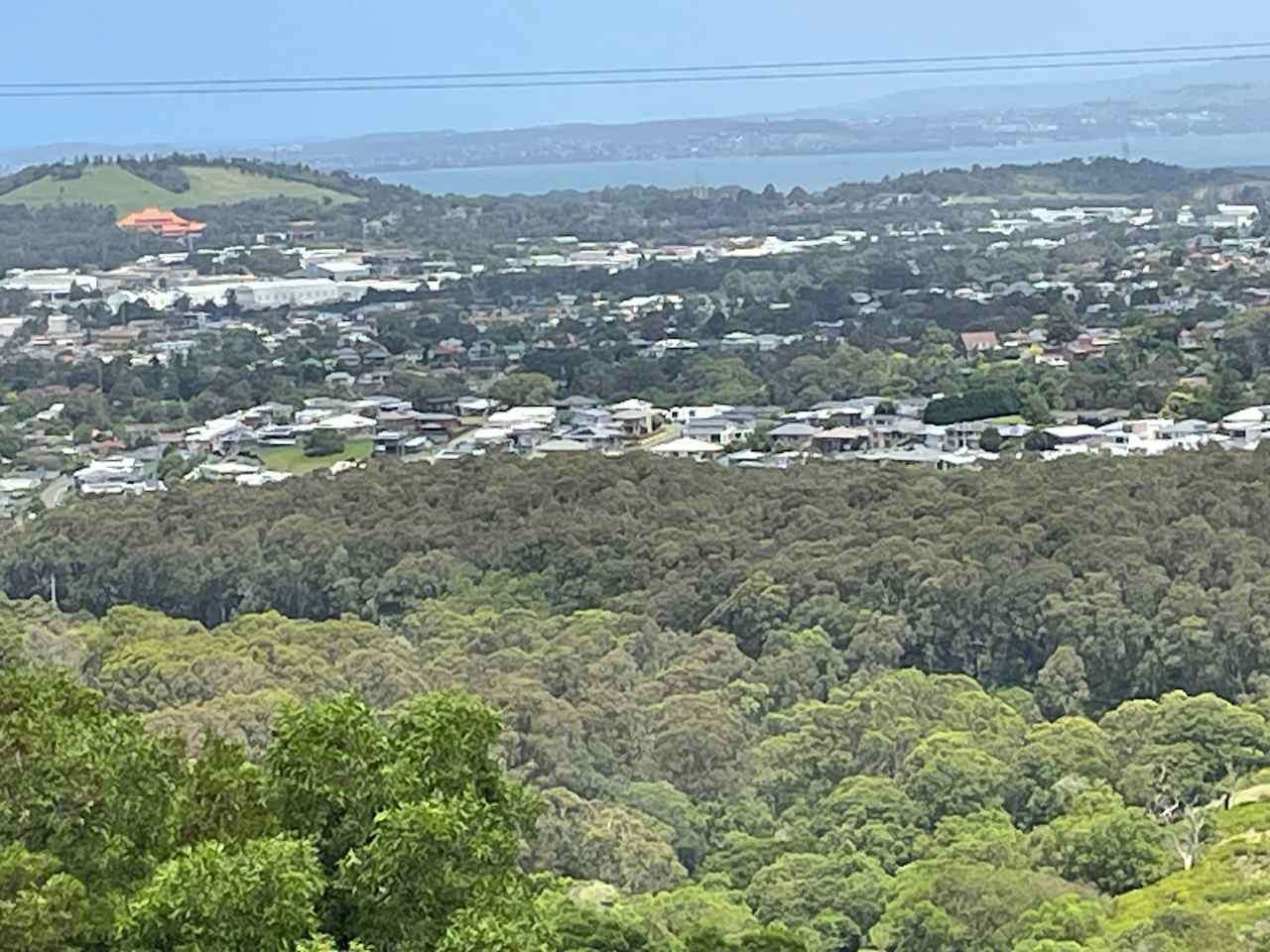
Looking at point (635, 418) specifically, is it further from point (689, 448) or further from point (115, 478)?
point (115, 478)

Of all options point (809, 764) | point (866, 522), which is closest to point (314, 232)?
point (866, 522)

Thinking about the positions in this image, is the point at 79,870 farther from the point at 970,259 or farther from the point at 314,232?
the point at 314,232

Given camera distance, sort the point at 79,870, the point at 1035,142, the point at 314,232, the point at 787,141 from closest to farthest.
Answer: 1. the point at 79,870
2. the point at 314,232
3. the point at 1035,142
4. the point at 787,141

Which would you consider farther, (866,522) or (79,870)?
(866,522)

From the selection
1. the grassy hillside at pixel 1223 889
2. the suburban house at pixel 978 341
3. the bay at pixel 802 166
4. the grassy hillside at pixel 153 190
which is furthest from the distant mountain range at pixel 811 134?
the grassy hillside at pixel 1223 889

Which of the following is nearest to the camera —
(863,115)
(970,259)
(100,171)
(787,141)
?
(970,259)

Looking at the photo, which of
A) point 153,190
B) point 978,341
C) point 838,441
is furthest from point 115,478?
point 153,190

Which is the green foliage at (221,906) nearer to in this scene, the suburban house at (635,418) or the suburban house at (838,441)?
the suburban house at (838,441)

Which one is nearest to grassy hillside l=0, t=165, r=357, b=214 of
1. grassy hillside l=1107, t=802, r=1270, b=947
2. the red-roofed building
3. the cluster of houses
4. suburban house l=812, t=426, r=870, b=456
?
the red-roofed building
